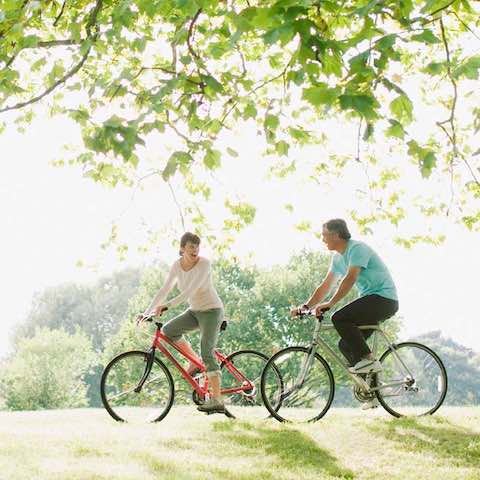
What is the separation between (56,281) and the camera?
53906 millimetres

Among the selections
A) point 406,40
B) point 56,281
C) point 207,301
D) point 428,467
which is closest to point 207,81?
point 406,40

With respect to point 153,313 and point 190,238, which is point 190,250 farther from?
point 153,313

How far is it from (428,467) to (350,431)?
1.58m

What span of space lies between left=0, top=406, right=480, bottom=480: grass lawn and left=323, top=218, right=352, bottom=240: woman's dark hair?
2.41 meters

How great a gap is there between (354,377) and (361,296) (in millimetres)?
1008

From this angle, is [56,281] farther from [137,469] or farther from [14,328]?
[137,469]

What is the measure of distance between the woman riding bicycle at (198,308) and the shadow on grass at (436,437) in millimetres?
2092

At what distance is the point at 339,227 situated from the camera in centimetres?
847

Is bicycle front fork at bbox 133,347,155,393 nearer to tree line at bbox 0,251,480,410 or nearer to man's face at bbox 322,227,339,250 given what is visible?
man's face at bbox 322,227,339,250

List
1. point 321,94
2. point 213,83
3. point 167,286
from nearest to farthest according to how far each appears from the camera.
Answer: point 321,94, point 213,83, point 167,286

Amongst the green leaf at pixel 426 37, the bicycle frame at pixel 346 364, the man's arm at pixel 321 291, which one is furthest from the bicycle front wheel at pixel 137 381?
the green leaf at pixel 426 37

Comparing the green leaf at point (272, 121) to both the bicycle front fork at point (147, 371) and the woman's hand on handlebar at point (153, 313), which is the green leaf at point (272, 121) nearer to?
the woman's hand on handlebar at point (153, 313)

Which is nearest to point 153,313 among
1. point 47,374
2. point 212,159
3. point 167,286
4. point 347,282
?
point 167,286

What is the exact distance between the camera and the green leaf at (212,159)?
6617 mm
